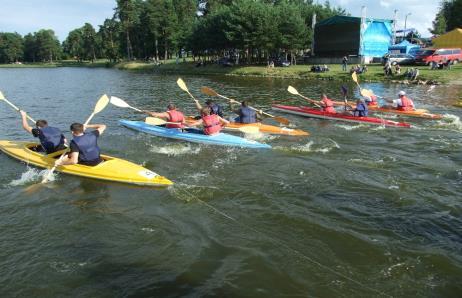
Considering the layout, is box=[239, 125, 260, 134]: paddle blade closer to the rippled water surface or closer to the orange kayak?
the orange kayak

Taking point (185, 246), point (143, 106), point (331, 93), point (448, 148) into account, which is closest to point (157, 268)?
point (185, 246)

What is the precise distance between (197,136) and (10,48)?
147m

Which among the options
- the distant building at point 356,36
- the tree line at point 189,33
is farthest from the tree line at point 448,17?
the distant building at point 356,36

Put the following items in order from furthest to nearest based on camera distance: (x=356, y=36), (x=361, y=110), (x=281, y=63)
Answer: (x=281, y=63)
(x=356, y=36)
(x=361, y=110)

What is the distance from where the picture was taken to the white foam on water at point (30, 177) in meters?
10.9

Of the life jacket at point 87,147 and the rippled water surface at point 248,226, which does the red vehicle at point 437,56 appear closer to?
the rippled water surface at point 248,226

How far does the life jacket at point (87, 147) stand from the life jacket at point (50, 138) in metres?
1.59

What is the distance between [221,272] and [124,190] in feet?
14.3

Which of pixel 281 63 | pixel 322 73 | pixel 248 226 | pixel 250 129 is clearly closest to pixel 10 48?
pixel 281 63

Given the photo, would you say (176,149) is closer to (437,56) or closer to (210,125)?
(210,125)

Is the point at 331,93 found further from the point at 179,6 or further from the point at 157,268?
the point at 179,6

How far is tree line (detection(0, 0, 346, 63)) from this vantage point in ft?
170

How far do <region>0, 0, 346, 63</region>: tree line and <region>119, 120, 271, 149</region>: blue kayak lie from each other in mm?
37007

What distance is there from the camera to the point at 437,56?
1650 inches
